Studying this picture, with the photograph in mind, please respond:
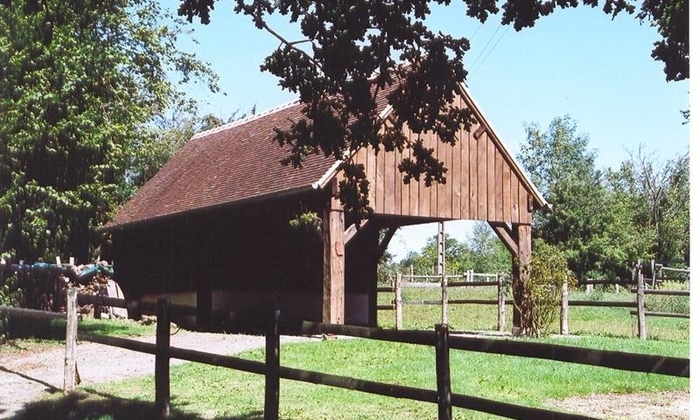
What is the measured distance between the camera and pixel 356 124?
6117 mm

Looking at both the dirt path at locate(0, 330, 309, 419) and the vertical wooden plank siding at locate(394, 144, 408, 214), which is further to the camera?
the vertical wooden plank siding at locate(394, 144, 408, 214)

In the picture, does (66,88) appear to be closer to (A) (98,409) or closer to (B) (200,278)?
(B) (200,278)

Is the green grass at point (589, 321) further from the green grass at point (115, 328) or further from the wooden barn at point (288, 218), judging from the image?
the green grass at point (115, 328)

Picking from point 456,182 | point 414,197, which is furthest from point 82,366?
point 456,182

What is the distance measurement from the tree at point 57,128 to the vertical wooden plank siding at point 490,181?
7.89 metres

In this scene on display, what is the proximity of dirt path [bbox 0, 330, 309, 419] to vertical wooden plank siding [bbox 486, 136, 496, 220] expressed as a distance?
17.9ft

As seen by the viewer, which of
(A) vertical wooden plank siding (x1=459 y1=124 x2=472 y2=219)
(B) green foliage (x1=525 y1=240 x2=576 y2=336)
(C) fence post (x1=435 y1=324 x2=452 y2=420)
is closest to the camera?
(C) fence post (x1=435 y1=324 x2=452 y2=420)

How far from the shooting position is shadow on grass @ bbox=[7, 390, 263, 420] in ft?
24.8

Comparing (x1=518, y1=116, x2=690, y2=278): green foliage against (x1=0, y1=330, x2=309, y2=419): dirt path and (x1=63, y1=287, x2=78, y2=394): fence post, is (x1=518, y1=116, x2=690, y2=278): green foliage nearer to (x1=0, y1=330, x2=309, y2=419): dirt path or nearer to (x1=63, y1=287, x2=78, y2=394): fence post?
(x1=0, y1=330, x2=309, y2=419): dirt path

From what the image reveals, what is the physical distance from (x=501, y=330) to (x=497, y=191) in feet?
10.5

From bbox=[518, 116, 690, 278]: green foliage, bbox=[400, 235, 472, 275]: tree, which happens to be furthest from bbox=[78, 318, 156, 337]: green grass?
bbox=[400, 235, 472, 275]: tree

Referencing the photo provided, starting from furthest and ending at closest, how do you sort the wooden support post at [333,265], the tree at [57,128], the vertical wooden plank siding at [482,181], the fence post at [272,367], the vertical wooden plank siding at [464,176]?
the vertical wooden plank siding at [482,181]
the vertical wooden plank siding at [464,176]
the wooden support post at [333,265]
the tree at [57,128]
the fence post at [272,367]

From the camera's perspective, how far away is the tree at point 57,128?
1306cm

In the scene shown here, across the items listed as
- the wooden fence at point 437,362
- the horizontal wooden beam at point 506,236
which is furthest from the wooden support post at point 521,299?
the wooden fence at point 437,362
